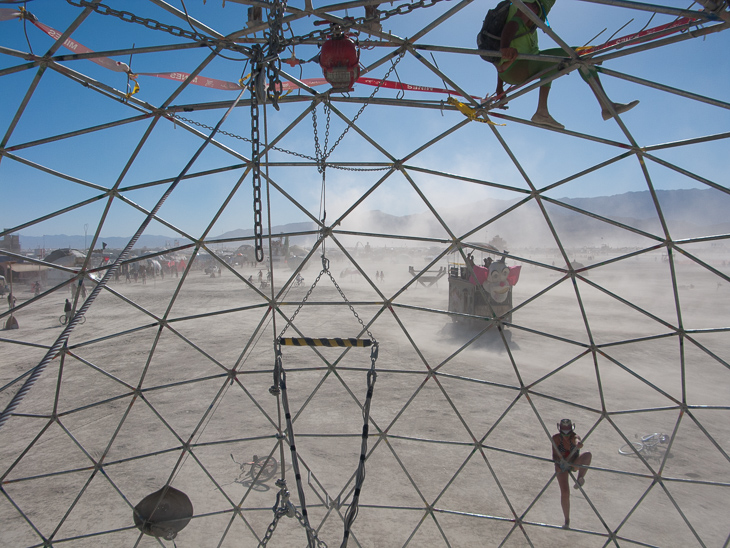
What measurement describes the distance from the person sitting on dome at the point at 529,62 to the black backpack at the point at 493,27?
0.10 metres

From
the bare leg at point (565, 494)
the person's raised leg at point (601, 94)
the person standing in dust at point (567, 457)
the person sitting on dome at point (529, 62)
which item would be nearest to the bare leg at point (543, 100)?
the person sitting on dome at point (529, 62)

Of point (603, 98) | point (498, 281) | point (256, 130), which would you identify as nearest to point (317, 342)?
point (256, 130)

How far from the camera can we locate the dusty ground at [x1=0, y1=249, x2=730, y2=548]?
8.84m

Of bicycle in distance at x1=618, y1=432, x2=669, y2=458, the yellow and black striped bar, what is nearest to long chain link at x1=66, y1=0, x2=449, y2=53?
the yellow and black striped bar

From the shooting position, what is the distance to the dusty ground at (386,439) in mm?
8844

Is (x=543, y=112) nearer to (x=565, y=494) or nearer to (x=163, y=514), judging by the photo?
(x=565, y=494)

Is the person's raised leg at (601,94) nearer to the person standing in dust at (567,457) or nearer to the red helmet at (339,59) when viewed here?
the red helmet at (339,59)

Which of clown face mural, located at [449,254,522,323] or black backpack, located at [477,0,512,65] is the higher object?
black backpack, located at [477,0,512,65]

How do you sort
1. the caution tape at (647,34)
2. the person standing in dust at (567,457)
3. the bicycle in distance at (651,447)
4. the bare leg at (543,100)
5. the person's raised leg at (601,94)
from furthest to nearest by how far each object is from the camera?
the bicycle in distance at (651,447) < the person standing in dust at (567,457) < the bare leg at (543,100) < the person's raised leg at (601,94) < the caution tape at (647,34)

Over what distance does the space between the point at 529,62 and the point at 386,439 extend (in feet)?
24.2

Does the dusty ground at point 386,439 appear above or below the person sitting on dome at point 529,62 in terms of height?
below

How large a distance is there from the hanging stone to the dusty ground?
12.6 inches

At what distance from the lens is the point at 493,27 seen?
19.2 ft

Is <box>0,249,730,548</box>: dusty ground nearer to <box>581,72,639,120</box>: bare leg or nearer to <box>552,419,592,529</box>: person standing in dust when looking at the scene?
<box>552,419,592,529</box>: person standing in dust
